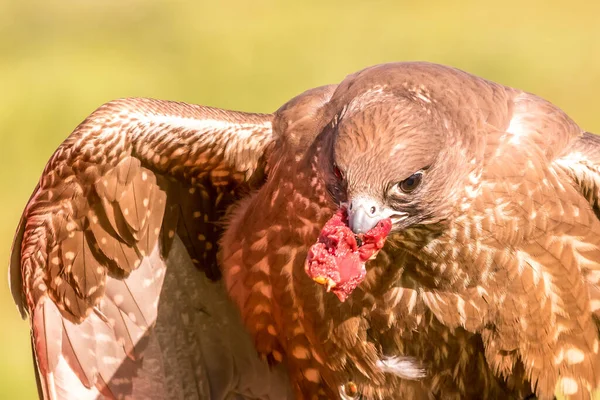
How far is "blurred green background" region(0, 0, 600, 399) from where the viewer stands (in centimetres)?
1332

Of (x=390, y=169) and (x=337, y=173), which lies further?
(x=337, y=173)


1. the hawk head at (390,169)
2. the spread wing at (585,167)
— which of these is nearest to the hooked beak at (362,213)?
the hawk head at (390,169)

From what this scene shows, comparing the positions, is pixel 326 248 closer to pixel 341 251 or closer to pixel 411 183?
pixel 341 251

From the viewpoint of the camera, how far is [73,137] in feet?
20.4

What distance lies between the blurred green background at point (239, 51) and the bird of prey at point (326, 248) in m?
5.50

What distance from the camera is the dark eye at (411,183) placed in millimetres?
5074

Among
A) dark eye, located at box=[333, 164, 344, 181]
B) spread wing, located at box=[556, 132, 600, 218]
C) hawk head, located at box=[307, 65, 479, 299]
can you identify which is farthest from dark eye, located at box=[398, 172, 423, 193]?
spread wing, located at box=[556, 132, 600, 218]

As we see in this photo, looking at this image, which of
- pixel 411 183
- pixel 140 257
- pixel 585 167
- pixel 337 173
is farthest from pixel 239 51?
pixel 411 183

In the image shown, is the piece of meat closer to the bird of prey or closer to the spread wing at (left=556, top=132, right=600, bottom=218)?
the bird of prey

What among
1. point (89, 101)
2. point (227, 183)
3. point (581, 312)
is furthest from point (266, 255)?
point (89, 101)

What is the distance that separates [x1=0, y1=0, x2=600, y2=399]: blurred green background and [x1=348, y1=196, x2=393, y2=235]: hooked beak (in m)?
7.26

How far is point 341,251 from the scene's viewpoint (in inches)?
199

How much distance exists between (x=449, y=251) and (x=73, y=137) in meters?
1.78

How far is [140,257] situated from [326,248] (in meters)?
1.61
